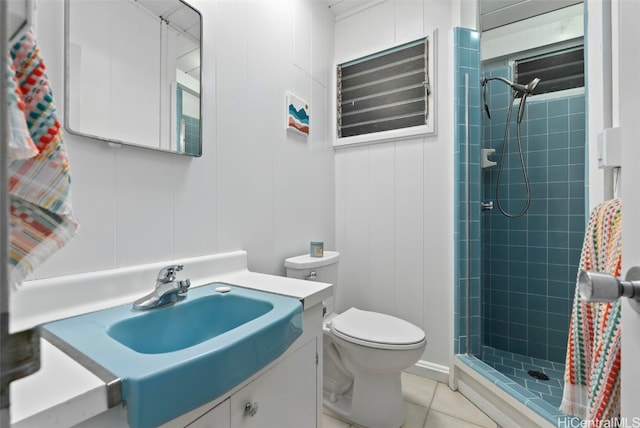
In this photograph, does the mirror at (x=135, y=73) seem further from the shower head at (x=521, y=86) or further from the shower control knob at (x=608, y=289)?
the shower head at (x=521, y=86)

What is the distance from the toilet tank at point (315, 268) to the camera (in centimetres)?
150

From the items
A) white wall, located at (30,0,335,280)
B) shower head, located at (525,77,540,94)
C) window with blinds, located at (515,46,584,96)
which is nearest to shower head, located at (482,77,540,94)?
shower head, located at (525,77,540,94)

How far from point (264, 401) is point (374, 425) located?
0.83 metres

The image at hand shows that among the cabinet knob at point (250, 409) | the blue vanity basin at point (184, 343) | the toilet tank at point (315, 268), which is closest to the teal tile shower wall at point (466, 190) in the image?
the toilet tank at point (315, 268)

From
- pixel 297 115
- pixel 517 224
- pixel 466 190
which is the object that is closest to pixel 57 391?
pixel 297 115

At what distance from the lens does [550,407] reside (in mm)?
1194

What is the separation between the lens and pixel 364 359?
129 centimetres

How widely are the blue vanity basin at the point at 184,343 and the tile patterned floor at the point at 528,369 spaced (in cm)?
152

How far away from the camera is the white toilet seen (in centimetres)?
127

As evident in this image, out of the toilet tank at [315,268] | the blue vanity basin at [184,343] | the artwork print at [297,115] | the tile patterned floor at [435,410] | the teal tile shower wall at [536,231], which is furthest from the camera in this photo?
the teal tile shower wall at [536,231]

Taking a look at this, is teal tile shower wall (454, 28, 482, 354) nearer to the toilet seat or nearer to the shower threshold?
the shower threshold

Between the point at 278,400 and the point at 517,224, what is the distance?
195cm

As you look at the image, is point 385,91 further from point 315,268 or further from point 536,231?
point 536,231

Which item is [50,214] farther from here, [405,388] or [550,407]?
[405,388]
